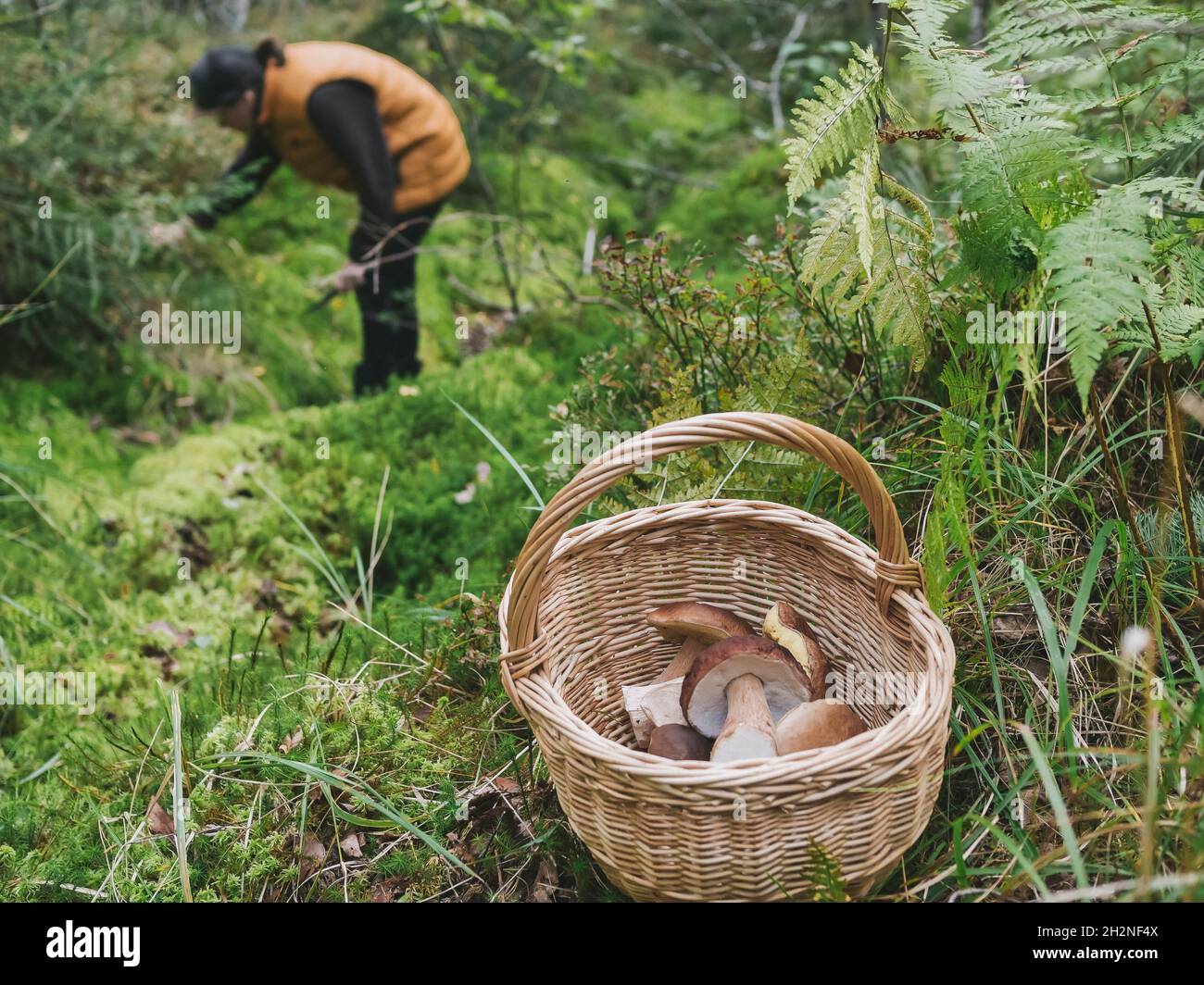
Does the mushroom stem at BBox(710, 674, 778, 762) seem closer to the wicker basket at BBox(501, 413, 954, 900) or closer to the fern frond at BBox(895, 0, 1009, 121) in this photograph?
the wicker basket at BBox(501, 413, 954, 900)

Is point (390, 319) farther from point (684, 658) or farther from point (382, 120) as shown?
point (684, 658)

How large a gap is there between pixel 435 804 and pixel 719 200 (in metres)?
4.68

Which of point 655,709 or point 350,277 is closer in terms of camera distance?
point 655,709

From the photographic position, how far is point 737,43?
8.56 meters

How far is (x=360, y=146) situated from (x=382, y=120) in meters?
0.27

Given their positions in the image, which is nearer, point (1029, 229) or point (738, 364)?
point (1029, 229)

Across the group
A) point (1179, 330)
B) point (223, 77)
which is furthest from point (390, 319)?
point (1179, 330)

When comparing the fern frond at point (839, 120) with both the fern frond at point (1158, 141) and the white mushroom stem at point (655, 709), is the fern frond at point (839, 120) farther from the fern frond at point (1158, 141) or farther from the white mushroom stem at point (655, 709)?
the white mushroom stem at point (655, 709)

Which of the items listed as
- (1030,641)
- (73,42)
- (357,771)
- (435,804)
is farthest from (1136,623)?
(73,42)

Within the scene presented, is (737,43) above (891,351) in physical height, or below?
above

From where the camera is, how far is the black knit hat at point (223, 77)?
4.70m

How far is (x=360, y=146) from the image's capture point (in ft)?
16.3

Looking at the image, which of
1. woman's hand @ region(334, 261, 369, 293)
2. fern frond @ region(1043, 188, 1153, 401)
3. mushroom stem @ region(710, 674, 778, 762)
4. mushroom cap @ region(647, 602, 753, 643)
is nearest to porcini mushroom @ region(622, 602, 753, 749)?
mushroom cap @ region(647, 602, 753, 643)

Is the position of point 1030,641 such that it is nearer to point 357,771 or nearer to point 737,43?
point 357,771
